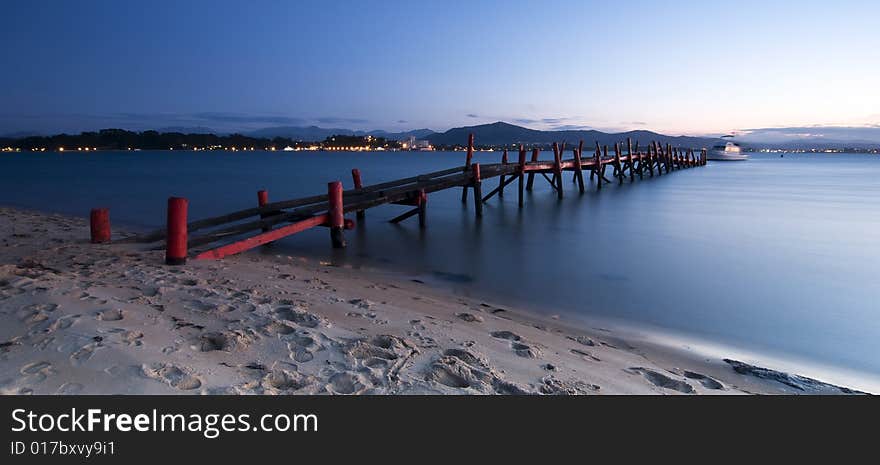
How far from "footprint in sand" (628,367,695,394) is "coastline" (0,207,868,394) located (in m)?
0.02

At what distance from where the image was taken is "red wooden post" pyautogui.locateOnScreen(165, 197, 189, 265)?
597cm

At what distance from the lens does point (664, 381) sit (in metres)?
3.63

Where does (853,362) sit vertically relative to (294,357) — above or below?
below

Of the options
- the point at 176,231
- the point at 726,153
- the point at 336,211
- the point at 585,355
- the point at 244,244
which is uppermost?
the point at 726,153

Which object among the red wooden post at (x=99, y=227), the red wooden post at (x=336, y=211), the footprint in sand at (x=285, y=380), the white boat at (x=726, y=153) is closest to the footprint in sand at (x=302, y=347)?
the footprint in sand at (x=285, y=380)

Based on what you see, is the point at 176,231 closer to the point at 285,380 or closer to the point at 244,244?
the point at 244,244

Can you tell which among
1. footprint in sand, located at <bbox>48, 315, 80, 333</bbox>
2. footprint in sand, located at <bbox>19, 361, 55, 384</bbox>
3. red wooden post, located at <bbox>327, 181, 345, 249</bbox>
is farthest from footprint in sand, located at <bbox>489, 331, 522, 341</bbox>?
red wooden post, located at <bbox>327, 181, 345, 249</bbox>

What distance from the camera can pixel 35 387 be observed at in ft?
8.55

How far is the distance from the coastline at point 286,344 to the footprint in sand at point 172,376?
1 centimetres

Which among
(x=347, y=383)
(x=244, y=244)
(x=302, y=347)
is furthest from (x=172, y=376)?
(x=244, y=244)

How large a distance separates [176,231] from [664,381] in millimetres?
5545
